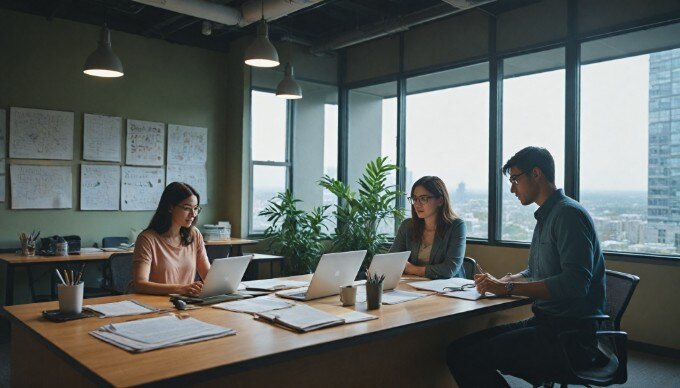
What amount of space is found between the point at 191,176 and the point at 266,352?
4.89 meters

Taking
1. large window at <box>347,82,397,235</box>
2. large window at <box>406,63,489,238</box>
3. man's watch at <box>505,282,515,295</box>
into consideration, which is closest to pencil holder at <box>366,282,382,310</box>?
man's watch at <box>505,282,515,295</box>

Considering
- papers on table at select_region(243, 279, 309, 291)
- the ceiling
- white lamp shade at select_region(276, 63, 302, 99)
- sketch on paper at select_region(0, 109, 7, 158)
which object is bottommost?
papers on table at select_region(243, 279, 309, 291)

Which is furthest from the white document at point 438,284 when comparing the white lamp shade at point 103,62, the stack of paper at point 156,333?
the white lamp shade at point 103,62

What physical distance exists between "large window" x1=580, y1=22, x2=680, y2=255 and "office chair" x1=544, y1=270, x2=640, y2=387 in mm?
2252

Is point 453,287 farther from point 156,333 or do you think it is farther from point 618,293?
point 156,333

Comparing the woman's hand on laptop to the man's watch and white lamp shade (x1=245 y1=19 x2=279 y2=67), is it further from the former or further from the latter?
white lamp shade (x1=245 y1=19 x2=279 y2=67)

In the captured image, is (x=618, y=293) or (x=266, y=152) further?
(x=266, y=152)

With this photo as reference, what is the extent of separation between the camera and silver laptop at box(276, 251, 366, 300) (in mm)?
2555

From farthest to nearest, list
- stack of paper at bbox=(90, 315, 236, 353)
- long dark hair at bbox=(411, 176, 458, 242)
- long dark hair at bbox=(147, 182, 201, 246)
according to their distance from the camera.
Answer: long dark hair at bbox=(411, 176, 458, 242)
long dark hair at bbox=(147, 182, 201, 246)
stack of paper at bbox=(90, 315, 236, 353)

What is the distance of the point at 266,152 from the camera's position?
21.6ft

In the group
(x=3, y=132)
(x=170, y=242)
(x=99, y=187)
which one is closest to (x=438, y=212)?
(x=170, y=242)

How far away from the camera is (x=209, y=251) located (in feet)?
15.3

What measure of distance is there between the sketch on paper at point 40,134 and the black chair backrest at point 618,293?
4911 millimetres

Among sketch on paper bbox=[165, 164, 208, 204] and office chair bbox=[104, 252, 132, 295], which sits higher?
sketch on paper bbox=[165, 164, 208, 204]
